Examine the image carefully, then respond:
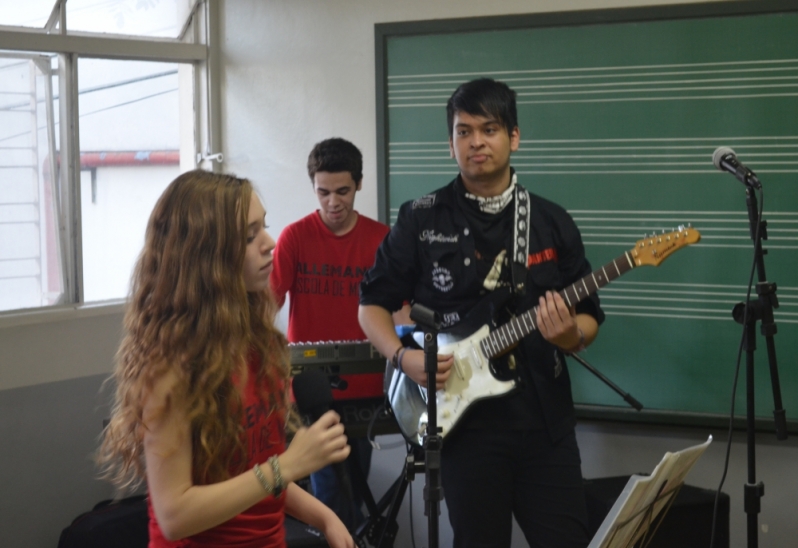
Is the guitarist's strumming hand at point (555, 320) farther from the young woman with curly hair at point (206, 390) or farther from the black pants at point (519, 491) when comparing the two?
the young woman with curly hair at point (206, 390)

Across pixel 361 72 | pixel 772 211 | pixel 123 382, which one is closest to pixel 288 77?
pixel 361 72

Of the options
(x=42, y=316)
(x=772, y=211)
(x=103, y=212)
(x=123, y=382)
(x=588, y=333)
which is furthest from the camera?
(x=103, y=212)

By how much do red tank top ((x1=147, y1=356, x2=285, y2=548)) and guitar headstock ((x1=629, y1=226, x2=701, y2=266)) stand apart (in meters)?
1.06

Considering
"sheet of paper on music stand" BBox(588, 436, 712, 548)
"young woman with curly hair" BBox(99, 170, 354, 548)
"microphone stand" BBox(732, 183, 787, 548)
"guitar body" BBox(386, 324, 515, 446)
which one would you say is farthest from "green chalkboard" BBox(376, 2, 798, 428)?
"young woman with curly hair" BBox(99, 170, 354, 548)

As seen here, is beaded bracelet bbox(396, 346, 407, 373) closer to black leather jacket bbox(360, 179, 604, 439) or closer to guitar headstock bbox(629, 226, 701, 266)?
black leather jacket bbox(360, 179, 604, 439)

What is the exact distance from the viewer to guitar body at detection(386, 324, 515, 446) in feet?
7.23

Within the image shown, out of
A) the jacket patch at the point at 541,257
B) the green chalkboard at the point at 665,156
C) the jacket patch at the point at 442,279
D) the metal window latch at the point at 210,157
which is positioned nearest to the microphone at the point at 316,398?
the jacket patch at the point at 442,279

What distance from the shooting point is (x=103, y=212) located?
12.3 feet

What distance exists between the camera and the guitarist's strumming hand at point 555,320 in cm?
213

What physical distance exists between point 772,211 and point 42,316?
9.01ft

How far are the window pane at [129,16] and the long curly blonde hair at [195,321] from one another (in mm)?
2364

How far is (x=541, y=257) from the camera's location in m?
2.27

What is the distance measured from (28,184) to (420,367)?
2.07 m

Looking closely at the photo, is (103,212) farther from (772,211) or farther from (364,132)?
(772,211)
